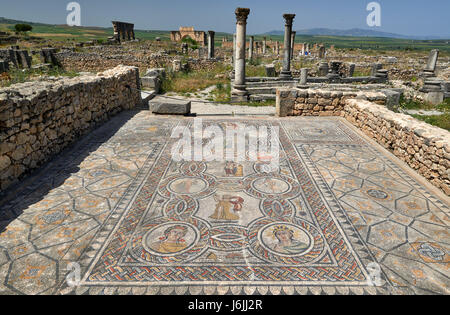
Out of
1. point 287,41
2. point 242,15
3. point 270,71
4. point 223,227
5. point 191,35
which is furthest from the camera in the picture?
point 191,35

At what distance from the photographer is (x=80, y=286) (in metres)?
2.34

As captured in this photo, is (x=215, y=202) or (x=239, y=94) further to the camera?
(x=239, y=94)

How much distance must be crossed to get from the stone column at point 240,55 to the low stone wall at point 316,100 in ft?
9.91

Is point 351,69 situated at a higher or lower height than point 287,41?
lower

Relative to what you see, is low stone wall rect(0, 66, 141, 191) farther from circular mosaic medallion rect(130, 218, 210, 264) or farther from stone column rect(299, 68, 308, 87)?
stone column rect(299, 68, 308, 87)

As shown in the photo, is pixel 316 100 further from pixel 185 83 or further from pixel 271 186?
pixel 185 83

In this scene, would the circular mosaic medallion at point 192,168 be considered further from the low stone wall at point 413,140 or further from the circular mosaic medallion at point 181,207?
the low stone wall at point 413,140

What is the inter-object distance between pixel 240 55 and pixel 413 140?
718 centimetres

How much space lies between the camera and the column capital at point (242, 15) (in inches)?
384

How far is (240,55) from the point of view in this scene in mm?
10430

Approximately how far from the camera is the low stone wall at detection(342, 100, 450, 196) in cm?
399

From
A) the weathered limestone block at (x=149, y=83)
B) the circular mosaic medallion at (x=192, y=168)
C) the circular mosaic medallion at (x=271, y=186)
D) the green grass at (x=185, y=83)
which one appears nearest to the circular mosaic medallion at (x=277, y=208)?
the circular mosaic medallion at (x=271, y=186)

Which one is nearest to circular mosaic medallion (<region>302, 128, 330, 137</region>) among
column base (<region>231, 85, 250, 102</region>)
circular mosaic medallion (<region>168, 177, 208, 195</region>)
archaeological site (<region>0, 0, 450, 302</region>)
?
archaeological site (<region>0, 0, 450, 302</region>)

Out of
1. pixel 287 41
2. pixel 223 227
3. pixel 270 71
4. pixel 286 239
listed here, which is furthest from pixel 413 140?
pixel 270 71
